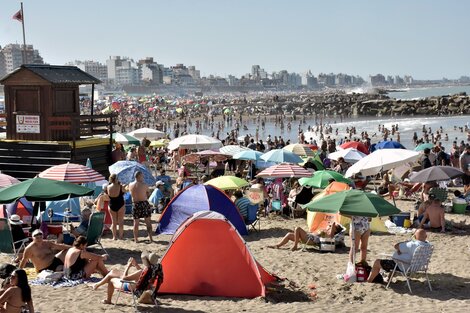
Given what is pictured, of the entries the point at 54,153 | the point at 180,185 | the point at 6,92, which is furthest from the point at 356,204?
the point at 6,92

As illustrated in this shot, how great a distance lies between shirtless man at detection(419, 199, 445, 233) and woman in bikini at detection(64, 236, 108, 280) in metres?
5.64

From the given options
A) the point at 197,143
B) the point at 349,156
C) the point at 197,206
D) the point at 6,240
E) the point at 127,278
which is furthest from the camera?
the point at 197,143

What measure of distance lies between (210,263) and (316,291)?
1.31 meters

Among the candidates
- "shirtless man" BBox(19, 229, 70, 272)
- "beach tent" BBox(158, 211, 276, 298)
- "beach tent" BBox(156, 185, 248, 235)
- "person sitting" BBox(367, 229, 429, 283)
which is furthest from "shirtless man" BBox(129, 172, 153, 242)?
"person sitting" BBox(367, 229, 429, 283)

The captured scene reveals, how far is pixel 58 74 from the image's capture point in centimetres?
1616

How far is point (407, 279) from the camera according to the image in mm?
8000

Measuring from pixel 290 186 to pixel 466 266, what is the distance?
646cm

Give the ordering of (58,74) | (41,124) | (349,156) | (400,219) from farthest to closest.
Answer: (349,156), (58,74), (41,124), (400,219)

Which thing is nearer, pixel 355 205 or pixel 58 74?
pixel 355 205

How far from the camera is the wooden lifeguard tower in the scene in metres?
15.6

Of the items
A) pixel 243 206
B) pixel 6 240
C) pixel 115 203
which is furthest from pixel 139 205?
pixel 6 240

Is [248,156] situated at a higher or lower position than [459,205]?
higher

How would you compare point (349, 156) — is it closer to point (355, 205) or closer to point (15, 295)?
point (355, 205)

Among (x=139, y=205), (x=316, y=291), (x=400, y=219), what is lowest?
(x=316, y=291)
